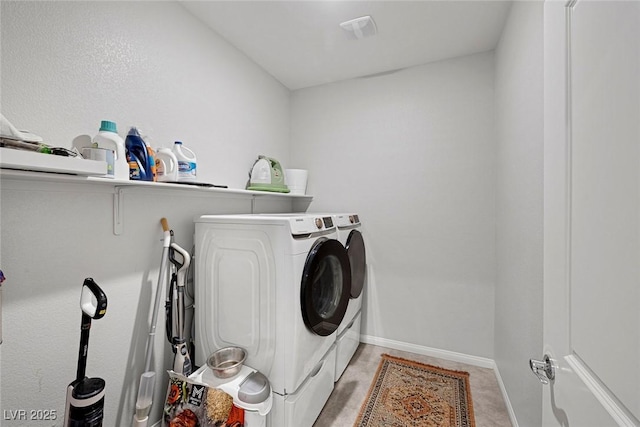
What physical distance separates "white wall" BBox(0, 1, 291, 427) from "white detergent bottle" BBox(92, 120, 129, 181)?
0.13m

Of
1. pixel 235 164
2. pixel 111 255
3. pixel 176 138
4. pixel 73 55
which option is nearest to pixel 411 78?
pixel 235 164

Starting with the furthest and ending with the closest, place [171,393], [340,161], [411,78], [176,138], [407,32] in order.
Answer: [340,161]
[411,78]
[407,32]
[176,138]
[171,393]

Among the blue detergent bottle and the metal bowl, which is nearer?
the blue detergent bottle

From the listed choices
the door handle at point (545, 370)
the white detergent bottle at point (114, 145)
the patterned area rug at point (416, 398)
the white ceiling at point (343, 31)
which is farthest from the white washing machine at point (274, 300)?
the white ceiling at point (343, 31)

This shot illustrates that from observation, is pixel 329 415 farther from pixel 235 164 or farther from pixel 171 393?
pixel 235 164

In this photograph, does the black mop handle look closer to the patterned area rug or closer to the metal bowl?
the metal bowl

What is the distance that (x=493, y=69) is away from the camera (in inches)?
88.2

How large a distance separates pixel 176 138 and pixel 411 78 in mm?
2099

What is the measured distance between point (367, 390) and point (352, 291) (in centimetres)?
71

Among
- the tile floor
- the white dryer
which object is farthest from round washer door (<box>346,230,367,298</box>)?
the tile floor

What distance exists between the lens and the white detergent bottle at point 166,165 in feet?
4.87

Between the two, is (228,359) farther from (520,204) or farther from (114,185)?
(520,204)

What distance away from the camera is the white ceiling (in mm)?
1765

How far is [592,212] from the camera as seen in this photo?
0.55 meters
